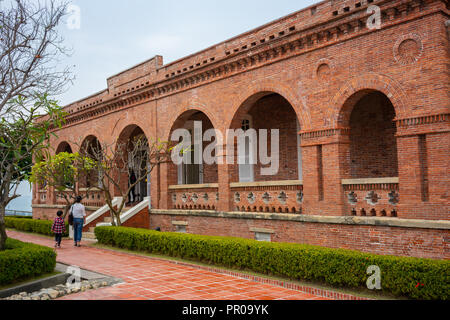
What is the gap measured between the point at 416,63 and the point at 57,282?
9107 millimetres

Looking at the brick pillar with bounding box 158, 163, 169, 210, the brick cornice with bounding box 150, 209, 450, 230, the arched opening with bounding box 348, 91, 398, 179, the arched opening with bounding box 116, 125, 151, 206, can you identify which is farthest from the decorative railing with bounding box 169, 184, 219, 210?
the arched opening with bounding box 348, 91, 398, 179

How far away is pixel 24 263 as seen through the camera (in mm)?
8297

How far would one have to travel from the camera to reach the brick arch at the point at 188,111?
13795 millimetres

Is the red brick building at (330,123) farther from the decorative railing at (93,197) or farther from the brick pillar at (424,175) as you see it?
the decorative railing at (93,197)

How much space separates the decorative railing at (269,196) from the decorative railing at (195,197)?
3.07 feet

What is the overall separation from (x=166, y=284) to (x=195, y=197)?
21.0ft

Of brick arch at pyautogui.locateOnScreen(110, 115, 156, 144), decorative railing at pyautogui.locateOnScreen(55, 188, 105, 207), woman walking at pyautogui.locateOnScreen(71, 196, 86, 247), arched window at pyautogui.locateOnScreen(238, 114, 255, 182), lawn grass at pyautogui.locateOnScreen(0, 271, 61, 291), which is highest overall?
brick arch at pyautogui.locateOnScreen(110, 115, 156, 144)

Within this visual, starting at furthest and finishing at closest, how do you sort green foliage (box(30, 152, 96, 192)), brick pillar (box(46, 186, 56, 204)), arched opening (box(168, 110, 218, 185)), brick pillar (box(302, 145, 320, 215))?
brick pillar (box(46, 186, 56, 204)) < arched opening (box(168, 110, 218, 185)) < green foliage (box(30, 152, 96, 192)) < brick pillar (box(302, 145, 320, 215))

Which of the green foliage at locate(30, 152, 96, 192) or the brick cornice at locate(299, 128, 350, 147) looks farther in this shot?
the green foliage at locate(30, 152, 96, 192)

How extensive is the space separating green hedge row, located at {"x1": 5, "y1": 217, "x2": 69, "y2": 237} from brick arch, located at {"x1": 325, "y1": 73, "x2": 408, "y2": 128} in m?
12.2

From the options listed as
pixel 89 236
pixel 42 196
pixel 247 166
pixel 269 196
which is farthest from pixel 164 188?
pixel 42 196

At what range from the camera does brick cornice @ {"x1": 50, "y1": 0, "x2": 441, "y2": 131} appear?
9.07 meters

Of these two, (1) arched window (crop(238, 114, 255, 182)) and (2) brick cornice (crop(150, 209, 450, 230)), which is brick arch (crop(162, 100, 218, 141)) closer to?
(1) arched window (crop(238, 114, 255, 182))

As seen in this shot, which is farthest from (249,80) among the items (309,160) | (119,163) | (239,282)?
(119,163)
